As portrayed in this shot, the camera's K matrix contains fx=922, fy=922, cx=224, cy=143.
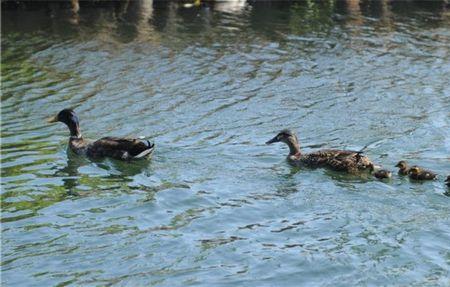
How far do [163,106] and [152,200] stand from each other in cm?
586

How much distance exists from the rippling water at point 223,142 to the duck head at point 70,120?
46 cm

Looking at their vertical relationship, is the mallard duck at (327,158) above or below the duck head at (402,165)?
below

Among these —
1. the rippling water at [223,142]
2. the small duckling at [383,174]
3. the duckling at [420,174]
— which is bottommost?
the rippling water at [223,142]

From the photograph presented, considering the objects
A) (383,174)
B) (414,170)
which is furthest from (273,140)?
(414,170)

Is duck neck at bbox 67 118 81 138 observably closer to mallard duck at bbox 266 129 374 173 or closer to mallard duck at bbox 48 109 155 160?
mallard duck at bbox 48 109 155 160

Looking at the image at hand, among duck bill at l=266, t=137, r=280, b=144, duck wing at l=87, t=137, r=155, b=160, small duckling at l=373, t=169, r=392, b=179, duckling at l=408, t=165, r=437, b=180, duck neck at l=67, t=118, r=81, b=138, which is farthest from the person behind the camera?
duck neck at l=67, t=118, r=81, b=138

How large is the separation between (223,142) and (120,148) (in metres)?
2.00

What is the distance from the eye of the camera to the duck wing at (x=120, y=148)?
595 inches

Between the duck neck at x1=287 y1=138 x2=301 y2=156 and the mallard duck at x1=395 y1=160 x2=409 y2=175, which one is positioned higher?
the mallard duck at x1=395 y1=160 x2=409 y2=175

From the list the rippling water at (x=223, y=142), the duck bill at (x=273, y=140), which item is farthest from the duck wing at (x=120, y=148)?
the duck bill at (x=273, y=140)

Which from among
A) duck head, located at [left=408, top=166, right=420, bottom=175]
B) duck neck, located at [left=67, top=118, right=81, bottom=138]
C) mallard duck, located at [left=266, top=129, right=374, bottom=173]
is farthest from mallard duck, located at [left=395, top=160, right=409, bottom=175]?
duck neck, located at [left=67, top=118, right=81, bottom=138]

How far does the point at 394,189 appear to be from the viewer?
13422 millimetres

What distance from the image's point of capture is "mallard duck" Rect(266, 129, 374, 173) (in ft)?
46.4

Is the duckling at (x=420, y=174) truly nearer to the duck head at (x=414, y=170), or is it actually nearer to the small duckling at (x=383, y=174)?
the duck head at (x=414, y=170)
